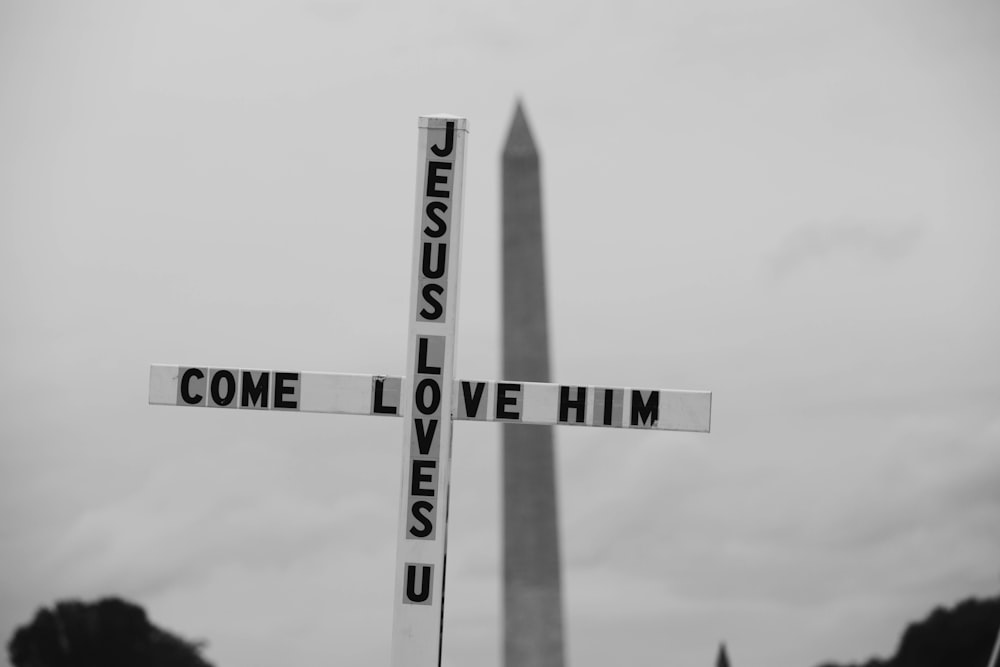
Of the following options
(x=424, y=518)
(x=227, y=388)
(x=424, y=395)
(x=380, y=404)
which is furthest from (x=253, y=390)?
(x=424, y=518)

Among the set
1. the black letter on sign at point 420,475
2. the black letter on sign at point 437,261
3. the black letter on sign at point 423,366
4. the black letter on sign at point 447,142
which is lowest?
the black letter on sign at point 420,475

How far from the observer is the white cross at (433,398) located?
1141 cm

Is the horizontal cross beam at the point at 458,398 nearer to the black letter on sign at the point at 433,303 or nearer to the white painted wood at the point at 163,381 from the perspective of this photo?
the white painted wood at the point at 163,381

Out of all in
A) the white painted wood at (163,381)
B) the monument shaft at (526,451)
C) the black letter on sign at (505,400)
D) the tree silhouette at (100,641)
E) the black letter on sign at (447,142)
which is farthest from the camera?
the tree silhouette at (100,641)

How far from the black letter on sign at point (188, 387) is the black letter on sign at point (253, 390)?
0.26m

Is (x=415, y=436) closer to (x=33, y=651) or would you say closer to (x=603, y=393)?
(x=603, y=393)

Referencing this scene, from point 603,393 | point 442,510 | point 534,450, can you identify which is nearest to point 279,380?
point 442,510

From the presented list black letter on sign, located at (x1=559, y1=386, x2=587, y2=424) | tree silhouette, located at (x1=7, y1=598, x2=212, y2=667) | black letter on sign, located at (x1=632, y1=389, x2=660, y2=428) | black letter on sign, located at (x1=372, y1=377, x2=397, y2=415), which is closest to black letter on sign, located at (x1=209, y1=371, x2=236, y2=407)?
black letter on sign, located at (x1=372, y1=377, x2=397, y2=415)

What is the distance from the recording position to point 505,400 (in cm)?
1160

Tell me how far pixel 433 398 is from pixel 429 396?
0.09ft

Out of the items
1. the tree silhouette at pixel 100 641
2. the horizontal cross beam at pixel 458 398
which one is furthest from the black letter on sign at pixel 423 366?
the tree silhouette at pixel 100 641

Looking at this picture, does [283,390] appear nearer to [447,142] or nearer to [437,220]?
[437,220]

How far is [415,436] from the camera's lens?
11516 mm

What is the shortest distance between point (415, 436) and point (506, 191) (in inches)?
771
